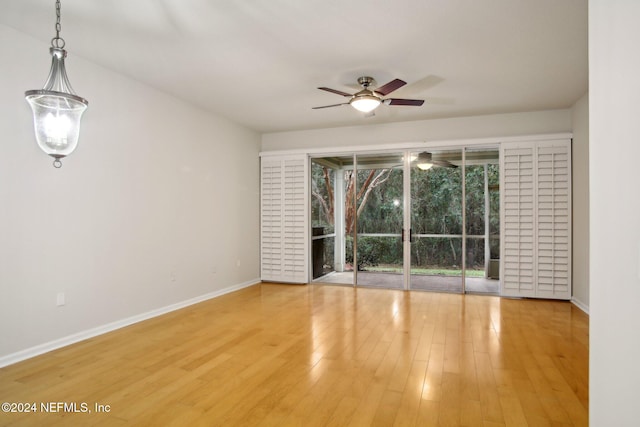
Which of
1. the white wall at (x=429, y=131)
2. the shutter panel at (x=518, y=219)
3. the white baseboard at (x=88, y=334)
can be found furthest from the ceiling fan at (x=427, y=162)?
the white baseboard at (x=88, y=334)

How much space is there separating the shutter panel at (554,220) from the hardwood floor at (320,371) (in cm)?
77

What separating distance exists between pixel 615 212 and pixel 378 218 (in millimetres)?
5097

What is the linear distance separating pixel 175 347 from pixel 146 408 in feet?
3.61

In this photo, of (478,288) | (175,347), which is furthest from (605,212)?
(478,288)

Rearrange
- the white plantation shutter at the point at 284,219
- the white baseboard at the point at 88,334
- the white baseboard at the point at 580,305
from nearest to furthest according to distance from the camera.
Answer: the white baseboard at the point at 88,334 → the white baseboard at the point at 580,305 → the white plantation shutter at the point at 284,219

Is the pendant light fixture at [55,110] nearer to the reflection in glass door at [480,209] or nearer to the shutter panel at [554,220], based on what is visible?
the reflection in glass door at [480,209]

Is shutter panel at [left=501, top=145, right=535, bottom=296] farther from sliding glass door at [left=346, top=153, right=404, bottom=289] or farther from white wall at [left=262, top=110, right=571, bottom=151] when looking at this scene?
sliding glass door at [left=346, top=153, right=404, bottom=289]

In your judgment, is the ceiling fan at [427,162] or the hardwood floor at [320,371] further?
the ceiling fan at [427,162]

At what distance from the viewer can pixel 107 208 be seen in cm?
388

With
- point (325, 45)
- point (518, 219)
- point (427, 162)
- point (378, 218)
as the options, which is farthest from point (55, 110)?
point (518, 219)

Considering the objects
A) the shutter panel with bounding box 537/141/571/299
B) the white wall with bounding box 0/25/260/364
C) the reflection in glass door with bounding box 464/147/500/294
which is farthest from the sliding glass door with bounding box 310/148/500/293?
the white wall with bounding box 0/25/260/364

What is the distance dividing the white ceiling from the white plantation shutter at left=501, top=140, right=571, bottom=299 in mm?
825

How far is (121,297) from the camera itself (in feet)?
→ 13.2

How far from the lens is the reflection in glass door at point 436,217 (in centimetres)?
590
